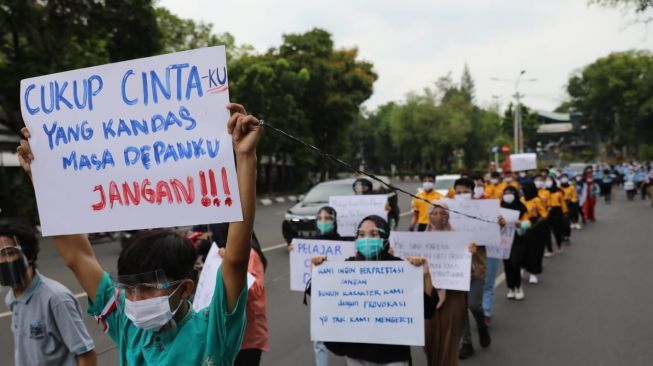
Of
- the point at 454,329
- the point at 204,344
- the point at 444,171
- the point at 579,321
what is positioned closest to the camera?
the point at 204,344

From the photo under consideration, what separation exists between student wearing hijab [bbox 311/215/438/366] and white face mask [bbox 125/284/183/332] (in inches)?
71.2

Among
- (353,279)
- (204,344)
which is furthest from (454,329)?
(204,344)

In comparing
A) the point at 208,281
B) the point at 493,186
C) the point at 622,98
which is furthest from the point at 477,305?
the point at 622,98

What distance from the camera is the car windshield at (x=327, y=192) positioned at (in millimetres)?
13422

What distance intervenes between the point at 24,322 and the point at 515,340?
4.80 m

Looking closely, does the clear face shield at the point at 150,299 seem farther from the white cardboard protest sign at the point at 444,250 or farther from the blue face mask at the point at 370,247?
the white cardboard protest sign at the point at 444,250

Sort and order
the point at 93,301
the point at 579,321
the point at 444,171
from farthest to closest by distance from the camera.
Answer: the point at 444,171 → the point at 579,321 → the point at 93,301

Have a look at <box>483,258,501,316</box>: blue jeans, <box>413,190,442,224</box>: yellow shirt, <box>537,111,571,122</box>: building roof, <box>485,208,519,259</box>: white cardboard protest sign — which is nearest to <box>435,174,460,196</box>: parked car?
<box>413,190,442,224</box>: yellow shirt

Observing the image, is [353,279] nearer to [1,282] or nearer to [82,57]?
[1,282]

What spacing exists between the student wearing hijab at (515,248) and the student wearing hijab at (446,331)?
296 centimetres

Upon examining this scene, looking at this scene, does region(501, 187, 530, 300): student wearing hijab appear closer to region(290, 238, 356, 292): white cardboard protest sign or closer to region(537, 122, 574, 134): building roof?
region(290, 238, 356, 292): white cardboard protest sign

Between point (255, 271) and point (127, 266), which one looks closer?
point (127, 266)

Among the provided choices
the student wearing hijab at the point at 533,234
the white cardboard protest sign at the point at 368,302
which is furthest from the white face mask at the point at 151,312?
the student wearing hijab at the point at 533,234

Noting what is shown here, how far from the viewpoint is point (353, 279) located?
11.5ft
